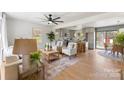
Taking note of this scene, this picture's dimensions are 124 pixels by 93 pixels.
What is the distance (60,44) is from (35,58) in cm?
48

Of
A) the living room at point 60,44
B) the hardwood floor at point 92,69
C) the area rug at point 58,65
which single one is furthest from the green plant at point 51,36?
the hardwood floor at point 92,69

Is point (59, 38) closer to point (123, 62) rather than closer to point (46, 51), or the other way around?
point (46, 51)

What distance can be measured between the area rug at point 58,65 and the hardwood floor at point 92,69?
6 centimetres

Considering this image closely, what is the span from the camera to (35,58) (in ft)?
6.12

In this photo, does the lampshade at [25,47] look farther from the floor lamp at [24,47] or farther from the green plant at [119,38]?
the green plant at [119,38]

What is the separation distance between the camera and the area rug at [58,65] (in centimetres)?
196

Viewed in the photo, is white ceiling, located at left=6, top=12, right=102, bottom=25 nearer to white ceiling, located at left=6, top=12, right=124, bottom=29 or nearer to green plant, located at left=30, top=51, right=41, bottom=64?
white ceiling, located at left=6, top=12, right=124, bottom=29

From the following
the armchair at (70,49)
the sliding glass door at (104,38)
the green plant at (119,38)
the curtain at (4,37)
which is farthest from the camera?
the armchair at (70,49)

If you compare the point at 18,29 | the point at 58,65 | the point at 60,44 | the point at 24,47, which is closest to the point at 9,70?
the point at 24,47

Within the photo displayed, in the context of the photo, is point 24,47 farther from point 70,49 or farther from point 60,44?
point 70,49

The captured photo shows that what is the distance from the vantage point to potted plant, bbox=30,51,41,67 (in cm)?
185
